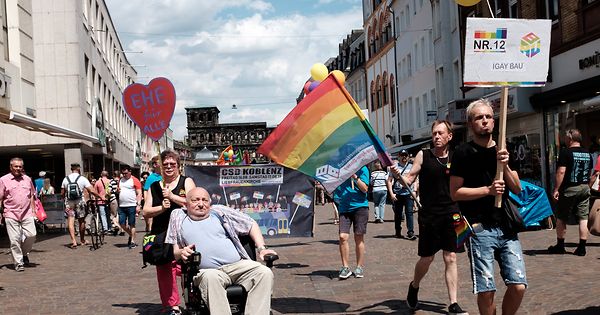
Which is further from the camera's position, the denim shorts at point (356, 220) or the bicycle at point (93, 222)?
the bicycle at point (93, 222)

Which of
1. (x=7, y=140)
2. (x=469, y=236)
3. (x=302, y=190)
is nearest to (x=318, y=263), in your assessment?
(x=302, y=190)

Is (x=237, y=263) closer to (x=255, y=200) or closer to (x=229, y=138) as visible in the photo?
(x=255, y=200)

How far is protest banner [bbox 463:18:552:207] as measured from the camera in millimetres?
5824

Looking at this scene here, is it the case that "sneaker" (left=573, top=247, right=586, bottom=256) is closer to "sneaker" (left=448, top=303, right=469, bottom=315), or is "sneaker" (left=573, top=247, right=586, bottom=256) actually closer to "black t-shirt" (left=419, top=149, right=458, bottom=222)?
"black t-shirt" (left=419, top=149, right=458, bottom=222)

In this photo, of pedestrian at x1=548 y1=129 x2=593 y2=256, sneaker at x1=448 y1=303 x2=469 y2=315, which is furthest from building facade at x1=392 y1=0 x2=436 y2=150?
sneaker at x1=448 y1=303 x2=469 y2=315

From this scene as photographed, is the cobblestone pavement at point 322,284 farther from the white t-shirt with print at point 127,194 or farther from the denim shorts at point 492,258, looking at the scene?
the white t-shirt with print at point 127,194

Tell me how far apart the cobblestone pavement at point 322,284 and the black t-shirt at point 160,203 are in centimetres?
97

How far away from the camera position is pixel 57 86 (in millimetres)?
30812

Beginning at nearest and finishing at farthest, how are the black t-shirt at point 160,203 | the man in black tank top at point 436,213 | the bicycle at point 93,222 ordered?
the man in black tank top at point 436,213
the black t-shirt at point 160,203
the bicycle at point 93,222

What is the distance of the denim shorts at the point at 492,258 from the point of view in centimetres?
547

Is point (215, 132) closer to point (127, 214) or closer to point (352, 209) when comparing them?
point (127, 214)

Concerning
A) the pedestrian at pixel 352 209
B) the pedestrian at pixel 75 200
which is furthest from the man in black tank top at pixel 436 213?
the pedestrian at pixel 75 200

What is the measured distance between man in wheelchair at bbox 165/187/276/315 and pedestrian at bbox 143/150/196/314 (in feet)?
2.90

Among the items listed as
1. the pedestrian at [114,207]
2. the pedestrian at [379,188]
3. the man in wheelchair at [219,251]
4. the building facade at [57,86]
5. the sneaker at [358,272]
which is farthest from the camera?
the building facade at [57,86]
